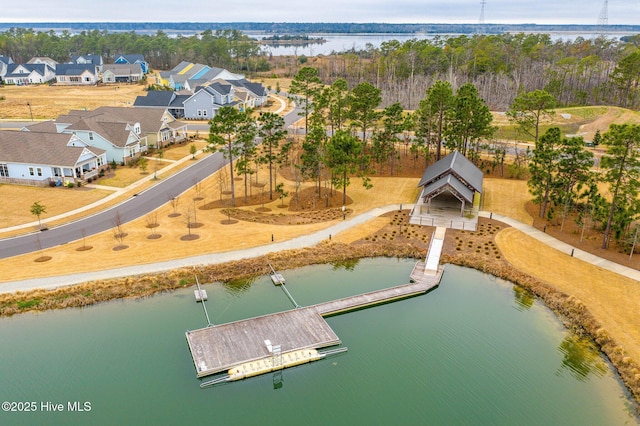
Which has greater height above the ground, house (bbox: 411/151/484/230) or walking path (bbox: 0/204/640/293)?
house (bbox: 411/151/484/230)

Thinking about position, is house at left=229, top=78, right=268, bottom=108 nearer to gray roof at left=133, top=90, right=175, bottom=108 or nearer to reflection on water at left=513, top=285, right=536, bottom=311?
gray roof at left=133, top=90, right=175, bottom=108

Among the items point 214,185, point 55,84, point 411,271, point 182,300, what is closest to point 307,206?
point 214,185

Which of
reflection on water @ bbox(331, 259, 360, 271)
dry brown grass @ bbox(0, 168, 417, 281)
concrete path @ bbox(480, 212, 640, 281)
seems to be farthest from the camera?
reflection on water @ bbox(331, 259, 360, 271)

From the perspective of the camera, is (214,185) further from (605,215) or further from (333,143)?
(605,215)

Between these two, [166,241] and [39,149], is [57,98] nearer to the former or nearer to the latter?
[39,149]

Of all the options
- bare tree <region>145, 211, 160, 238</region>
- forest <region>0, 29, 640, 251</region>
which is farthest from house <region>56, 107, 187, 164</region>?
bare tree <region>145, 211, 160, 238</region>

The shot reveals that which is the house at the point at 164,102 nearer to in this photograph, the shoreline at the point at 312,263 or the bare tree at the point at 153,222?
the bare tree at the point at 153,222

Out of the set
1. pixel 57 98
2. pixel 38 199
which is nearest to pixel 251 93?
pixel 57 98
